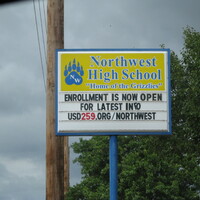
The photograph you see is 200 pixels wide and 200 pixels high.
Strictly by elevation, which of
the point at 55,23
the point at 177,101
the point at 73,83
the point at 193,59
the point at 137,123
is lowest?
the point at 137,123

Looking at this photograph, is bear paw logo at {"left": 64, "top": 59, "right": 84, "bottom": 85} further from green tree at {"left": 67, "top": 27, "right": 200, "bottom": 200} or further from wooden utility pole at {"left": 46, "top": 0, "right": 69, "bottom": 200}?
green tree at {"left": 67, "top": 27, "right": 200, "bottom": 200}

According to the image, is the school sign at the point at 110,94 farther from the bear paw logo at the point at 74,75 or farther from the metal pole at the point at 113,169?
the metal pole at the point at 113,169

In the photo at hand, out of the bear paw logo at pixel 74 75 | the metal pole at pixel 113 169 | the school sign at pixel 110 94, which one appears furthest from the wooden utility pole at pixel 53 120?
the metal pole at pixel 113 169

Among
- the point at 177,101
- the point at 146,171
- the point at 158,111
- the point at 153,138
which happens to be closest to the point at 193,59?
the point at 177,101

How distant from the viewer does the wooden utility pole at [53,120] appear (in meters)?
15.5

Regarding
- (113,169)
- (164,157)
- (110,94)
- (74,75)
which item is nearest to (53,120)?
(74,75)

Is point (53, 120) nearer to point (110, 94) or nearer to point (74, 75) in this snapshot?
point (74, 75)

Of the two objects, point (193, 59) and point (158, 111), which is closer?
point (158, 111)

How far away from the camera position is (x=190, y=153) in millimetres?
42344

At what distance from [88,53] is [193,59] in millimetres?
24806

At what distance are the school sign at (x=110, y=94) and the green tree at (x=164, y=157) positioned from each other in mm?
22268

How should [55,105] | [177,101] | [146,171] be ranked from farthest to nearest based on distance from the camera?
[146,171] < [177,101] < [55,105]

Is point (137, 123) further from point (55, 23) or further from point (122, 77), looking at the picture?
point (55, 23)

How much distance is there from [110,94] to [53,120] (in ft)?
5.30
